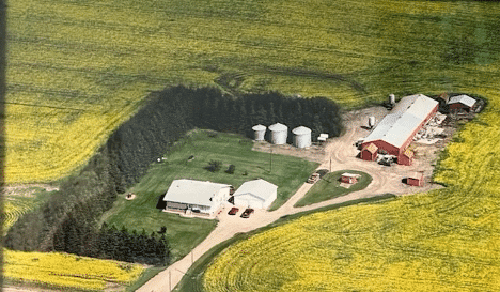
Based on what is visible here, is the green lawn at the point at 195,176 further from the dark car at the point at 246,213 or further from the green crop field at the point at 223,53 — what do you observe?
the green crop field at the point at 223,53

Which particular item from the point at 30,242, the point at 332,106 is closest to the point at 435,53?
the point at 332,106

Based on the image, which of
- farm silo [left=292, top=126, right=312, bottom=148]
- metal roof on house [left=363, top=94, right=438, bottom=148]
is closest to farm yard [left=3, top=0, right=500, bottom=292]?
farm silo [left=292, top=126, right=312, bottom=148]

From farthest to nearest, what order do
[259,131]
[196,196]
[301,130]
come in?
[259,131], [301,130], [196,196]

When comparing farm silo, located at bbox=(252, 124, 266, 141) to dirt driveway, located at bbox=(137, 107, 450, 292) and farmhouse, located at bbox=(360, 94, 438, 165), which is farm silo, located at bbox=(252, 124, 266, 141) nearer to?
dirt driveway, located at bbox=(137, 107, 450, 292)

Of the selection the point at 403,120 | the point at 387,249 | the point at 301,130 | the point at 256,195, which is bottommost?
the point at 387,249

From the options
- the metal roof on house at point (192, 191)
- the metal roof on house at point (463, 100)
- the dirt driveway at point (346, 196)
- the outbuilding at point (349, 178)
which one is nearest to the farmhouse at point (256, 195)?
the dirt driveway at point (346, 196)

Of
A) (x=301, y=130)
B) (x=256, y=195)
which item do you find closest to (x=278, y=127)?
(x=301, y=130)

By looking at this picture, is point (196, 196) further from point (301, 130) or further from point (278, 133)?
point (301, 130)
